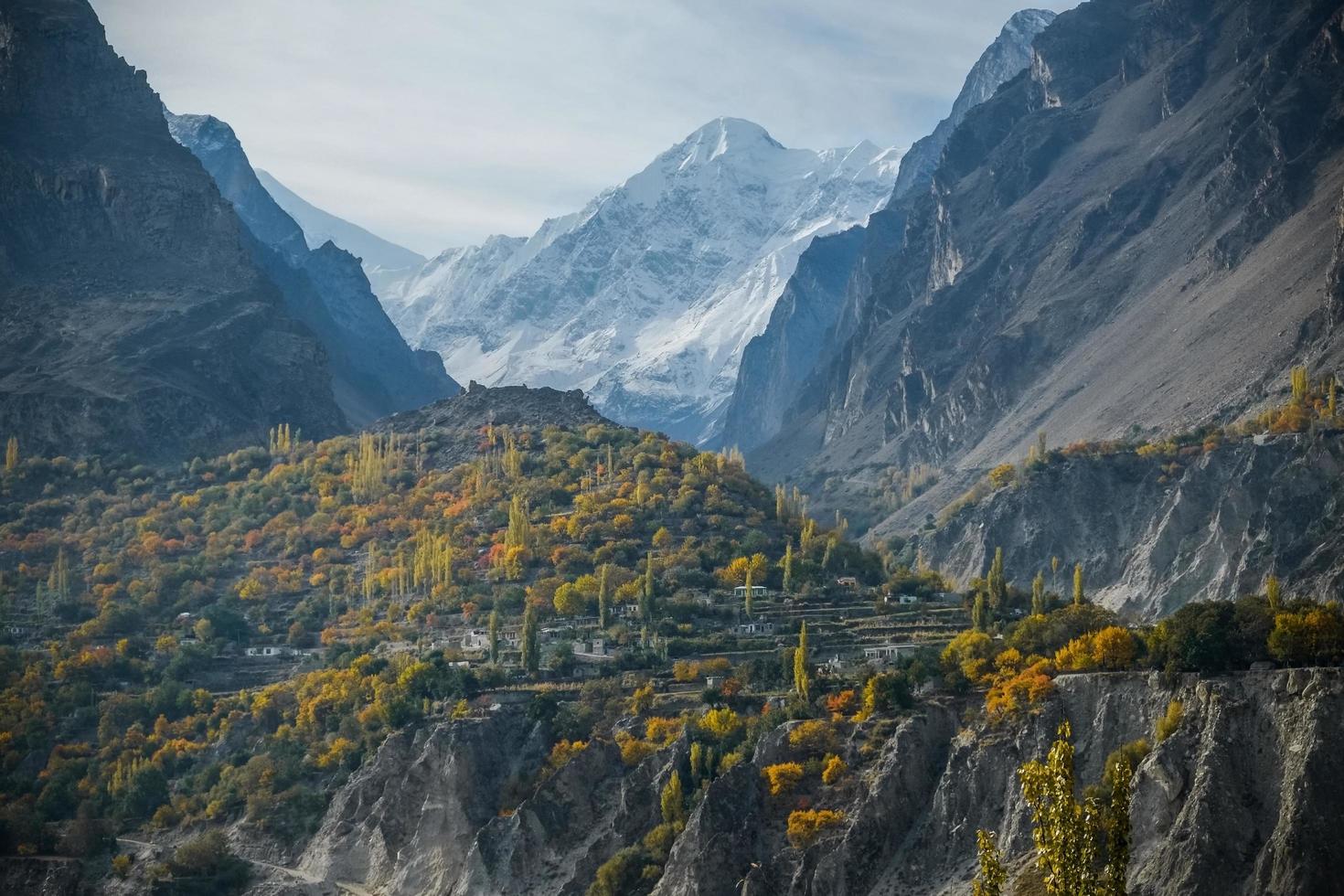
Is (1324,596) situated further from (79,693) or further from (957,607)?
(79,693)

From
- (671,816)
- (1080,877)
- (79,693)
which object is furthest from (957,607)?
(1080,877)

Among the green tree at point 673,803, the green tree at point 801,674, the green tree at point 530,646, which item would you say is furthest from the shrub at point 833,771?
the green tree at point 530,646

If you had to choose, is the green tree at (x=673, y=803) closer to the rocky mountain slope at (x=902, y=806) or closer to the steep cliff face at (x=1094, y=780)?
the rocky mountain slope at (x=902, y=806)

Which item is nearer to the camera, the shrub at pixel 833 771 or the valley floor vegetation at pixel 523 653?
the shrub at pixel 833 771

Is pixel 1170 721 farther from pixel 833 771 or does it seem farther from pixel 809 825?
pixel 833 771

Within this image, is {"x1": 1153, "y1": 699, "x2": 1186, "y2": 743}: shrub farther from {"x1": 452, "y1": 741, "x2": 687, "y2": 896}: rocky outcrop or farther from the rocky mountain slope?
{"x1": 452, "y1": 741, "x2": 687, "y2": 896}: rocky outcrop
